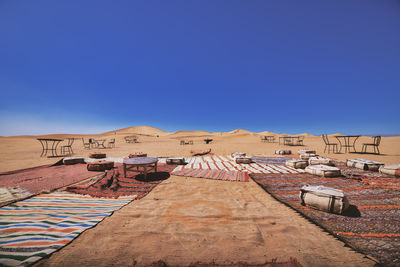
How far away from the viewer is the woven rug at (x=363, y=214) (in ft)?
6.58

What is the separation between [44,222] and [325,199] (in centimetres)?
523

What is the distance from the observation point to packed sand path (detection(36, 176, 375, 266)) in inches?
72.2

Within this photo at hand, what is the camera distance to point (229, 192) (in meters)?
4.26

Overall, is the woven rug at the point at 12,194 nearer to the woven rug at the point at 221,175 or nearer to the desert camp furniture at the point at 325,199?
the woven rug at the point at 221,175

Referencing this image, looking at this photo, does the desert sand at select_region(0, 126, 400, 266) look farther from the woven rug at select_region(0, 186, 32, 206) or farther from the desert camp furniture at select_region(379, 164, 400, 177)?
the desert camp furniture at select_region(379, 164, 400, 177)

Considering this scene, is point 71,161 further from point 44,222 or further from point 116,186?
point 44,222

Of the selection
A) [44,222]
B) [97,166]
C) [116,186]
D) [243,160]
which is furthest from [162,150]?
[44,222]

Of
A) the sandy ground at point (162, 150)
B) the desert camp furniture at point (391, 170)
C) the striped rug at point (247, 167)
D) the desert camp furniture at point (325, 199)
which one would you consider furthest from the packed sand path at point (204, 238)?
the sandy ground at point (162, 150)

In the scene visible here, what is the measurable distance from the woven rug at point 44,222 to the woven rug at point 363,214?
4.04 metres

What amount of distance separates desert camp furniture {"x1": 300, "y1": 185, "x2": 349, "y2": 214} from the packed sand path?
49 centimetres

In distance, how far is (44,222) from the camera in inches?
98.7

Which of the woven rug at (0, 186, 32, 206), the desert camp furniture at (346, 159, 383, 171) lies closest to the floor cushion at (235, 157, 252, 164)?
the desert camp furniture at (346, 159, 383, 171)

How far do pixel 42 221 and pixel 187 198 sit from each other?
274 cm

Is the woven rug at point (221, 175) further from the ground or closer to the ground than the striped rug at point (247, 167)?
closer to the ground
